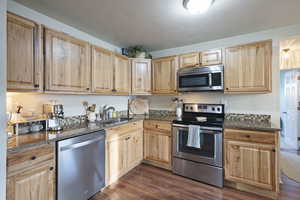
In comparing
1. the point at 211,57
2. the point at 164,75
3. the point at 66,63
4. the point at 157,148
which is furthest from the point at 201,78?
the point at 66,63

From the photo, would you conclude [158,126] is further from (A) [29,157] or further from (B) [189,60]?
(A) [29,157]

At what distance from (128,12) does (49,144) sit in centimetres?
176

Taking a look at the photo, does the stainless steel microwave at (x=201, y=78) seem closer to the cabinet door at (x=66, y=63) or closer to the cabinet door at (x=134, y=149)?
the cabinet door at (x=134, y=149)

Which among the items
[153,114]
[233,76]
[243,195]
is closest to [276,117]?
[233,76]

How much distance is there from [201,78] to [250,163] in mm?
1426

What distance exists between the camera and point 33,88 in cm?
156

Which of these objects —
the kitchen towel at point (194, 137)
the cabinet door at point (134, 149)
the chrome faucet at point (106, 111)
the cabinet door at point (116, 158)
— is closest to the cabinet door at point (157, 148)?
the cabinet door at point (134, 149)

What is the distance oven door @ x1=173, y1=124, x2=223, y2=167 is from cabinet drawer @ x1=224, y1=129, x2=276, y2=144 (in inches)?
5.0

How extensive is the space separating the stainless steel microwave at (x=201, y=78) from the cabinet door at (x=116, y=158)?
4.68 ft

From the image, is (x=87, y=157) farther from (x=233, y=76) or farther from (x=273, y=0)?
(x=273, y=0)

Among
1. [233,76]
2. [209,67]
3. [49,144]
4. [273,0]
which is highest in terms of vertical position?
[273,0]

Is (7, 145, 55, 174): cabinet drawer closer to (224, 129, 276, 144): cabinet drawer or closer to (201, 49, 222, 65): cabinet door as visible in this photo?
→ (224, 129, 276, 144): cabinet drawer

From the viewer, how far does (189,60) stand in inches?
106

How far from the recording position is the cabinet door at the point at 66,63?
1.70 m
